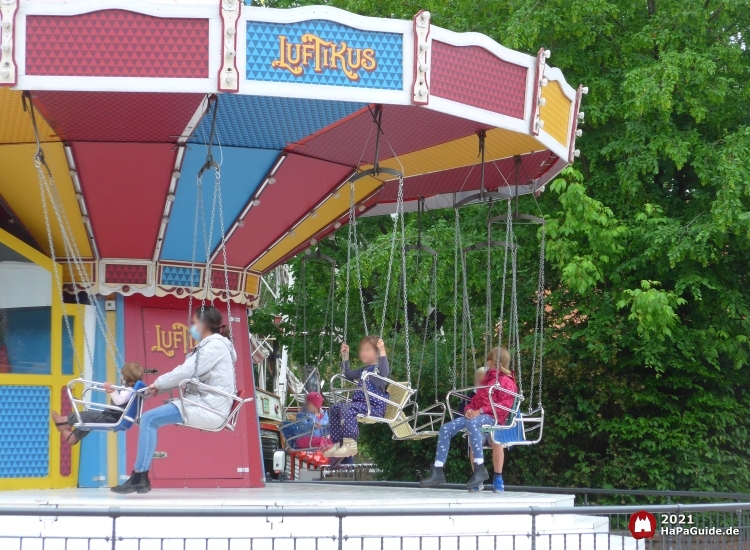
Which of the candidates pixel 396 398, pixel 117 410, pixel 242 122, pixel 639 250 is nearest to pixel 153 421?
pixel 117 410

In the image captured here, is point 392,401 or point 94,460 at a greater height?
point 392,401

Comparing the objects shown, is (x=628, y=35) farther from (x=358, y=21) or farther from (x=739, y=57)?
(x=358, y=21)

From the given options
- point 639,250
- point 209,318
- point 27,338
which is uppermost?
point 639,250

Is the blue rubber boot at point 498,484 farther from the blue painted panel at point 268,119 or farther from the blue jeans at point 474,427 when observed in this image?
the blue painted panel at point 268,119

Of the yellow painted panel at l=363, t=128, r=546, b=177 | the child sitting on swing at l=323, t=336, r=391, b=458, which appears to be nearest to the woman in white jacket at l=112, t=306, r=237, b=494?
the child sitting on swing at l=323, t=336, r=391, b=458

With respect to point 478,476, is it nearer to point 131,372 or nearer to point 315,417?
point 315,417

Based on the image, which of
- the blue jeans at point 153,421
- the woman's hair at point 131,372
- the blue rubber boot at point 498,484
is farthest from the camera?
the blue rubber boot at point 498,484

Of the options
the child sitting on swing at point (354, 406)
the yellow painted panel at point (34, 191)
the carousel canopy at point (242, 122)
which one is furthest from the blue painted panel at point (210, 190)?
the child sitting on swing at point (354, 406)

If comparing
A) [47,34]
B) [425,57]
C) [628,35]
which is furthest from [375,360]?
[628,35]

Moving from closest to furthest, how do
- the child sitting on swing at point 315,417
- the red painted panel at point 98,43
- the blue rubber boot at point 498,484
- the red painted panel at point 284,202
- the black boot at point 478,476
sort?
the red painted panel at point 98,43 < the black boot at point 478,476 < the blue rubber boot at point 498,484 < the red painted panel at point 284,202 < the child sitting on swing at point 315,417

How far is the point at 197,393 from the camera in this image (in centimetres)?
842

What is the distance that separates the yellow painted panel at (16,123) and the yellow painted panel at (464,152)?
3.23 m

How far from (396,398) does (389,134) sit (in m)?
2.64

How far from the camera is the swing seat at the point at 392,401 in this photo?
31.1ft
